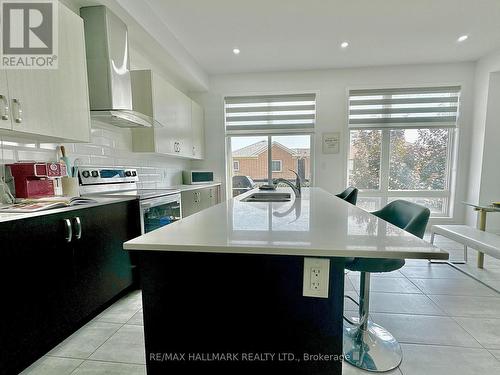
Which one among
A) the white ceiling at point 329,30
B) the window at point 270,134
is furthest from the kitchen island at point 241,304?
the window at point 270,134

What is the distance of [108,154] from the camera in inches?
104

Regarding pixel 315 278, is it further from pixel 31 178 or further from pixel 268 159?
pixel 268 159

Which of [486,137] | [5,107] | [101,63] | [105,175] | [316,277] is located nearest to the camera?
[316,277]

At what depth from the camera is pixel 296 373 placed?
926 mm

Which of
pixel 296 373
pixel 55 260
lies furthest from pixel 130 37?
pixel 296 373

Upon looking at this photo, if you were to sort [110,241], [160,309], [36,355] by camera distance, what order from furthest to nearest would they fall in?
[110,241] → [36,355] → [160,309]

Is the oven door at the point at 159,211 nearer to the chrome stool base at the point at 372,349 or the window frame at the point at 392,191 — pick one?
the chrome stool base at the point at 372,349

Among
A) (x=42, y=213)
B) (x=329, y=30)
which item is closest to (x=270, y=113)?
(x=329, y=30)

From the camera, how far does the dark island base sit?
903 millimetres

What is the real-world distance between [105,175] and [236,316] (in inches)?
86.4

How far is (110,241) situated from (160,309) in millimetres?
1239

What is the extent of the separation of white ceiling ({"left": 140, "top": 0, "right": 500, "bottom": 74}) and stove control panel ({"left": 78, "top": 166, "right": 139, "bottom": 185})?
1.83m

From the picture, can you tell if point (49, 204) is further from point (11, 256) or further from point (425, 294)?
point (425, 294)

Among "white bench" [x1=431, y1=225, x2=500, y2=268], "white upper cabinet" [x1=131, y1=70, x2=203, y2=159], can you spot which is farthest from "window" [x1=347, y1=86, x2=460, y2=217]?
"white upper cabinet" [x1=131, y1=70, x2=203, y2=159]
